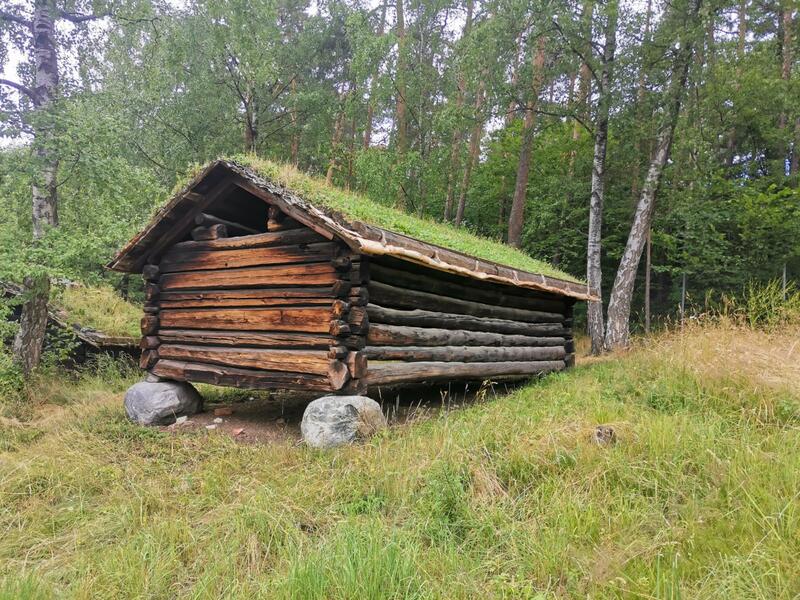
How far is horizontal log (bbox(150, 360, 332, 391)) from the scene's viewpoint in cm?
579

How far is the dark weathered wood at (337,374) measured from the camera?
546 centimetres

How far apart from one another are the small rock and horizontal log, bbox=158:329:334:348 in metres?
3.00

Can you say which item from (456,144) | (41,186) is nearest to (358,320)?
(41,186)

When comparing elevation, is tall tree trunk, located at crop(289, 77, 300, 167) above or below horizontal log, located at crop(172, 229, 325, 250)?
above

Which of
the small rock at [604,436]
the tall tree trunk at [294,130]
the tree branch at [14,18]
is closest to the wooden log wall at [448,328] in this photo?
the small rock at [604,436]

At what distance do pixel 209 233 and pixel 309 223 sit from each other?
2.36 metres

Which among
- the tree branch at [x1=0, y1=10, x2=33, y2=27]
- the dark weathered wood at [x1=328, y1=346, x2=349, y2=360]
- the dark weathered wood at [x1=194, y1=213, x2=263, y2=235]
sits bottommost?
the dark weathered wood at [x1=328, y1=346, x2=349, y2=360]

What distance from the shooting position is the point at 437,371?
263 inches

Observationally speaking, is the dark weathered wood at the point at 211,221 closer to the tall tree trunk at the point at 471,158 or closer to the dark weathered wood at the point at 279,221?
the dark weathered wood at the point at 279,221

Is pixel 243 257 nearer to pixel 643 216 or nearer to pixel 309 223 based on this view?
pixel 309 223

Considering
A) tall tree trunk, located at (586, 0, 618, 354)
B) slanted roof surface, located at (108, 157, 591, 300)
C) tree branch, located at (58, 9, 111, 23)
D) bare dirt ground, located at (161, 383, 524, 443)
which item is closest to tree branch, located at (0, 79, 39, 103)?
tree branch, located at (58, 9, 111, 23)

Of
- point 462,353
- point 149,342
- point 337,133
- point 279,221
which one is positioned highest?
point 337,133

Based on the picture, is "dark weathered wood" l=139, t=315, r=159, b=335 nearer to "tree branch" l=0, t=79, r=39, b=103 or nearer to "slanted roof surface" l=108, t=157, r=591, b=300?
"slanted roof surface" l=108, t=157, r=591, b=300

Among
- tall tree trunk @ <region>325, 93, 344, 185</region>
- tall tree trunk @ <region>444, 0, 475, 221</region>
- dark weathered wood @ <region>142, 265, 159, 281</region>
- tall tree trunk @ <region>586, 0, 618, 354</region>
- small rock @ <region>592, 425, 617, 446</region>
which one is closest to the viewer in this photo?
small rock @ <region>592, 425, 617, 446</region>
